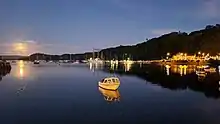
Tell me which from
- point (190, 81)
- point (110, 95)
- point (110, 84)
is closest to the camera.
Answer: point (110, 95)

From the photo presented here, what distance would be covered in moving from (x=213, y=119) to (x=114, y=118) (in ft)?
39.4

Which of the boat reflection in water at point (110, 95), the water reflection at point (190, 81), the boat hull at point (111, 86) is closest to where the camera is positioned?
the boat reflection in water at point (110, 95)

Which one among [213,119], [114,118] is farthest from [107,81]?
[213,119]

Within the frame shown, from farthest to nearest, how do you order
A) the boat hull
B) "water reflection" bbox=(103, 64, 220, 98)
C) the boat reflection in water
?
"water reflection" bbox=(103, 64, 220, 98), the boat hull, the boat reflection in water

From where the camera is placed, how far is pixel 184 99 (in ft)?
193

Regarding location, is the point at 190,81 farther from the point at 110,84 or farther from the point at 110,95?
the point at 110,95

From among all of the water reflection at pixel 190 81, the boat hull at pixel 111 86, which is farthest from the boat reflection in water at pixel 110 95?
the water reflection at pixel 190 81

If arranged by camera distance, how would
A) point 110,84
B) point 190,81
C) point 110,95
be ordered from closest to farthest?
point 110,95
point 110,84
point 190,81

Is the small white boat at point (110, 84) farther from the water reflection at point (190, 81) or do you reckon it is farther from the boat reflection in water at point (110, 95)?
the water reflection at point (190, 81)

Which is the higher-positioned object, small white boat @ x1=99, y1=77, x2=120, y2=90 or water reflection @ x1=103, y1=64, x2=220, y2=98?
small white boat @ x1=99, y1=77, x2=120, y2=90

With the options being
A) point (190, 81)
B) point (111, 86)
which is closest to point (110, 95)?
point (111, 86)

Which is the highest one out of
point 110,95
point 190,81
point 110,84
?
point 110,84

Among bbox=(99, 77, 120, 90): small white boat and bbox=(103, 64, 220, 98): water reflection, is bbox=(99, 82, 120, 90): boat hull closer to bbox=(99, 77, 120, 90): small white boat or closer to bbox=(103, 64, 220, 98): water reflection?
bbox=(99, 77, 120, 90): small white boat

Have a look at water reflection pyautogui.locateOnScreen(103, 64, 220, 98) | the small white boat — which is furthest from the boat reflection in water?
water reflection pyautogui.locateOnScreen(103, 64, 220, 98)
